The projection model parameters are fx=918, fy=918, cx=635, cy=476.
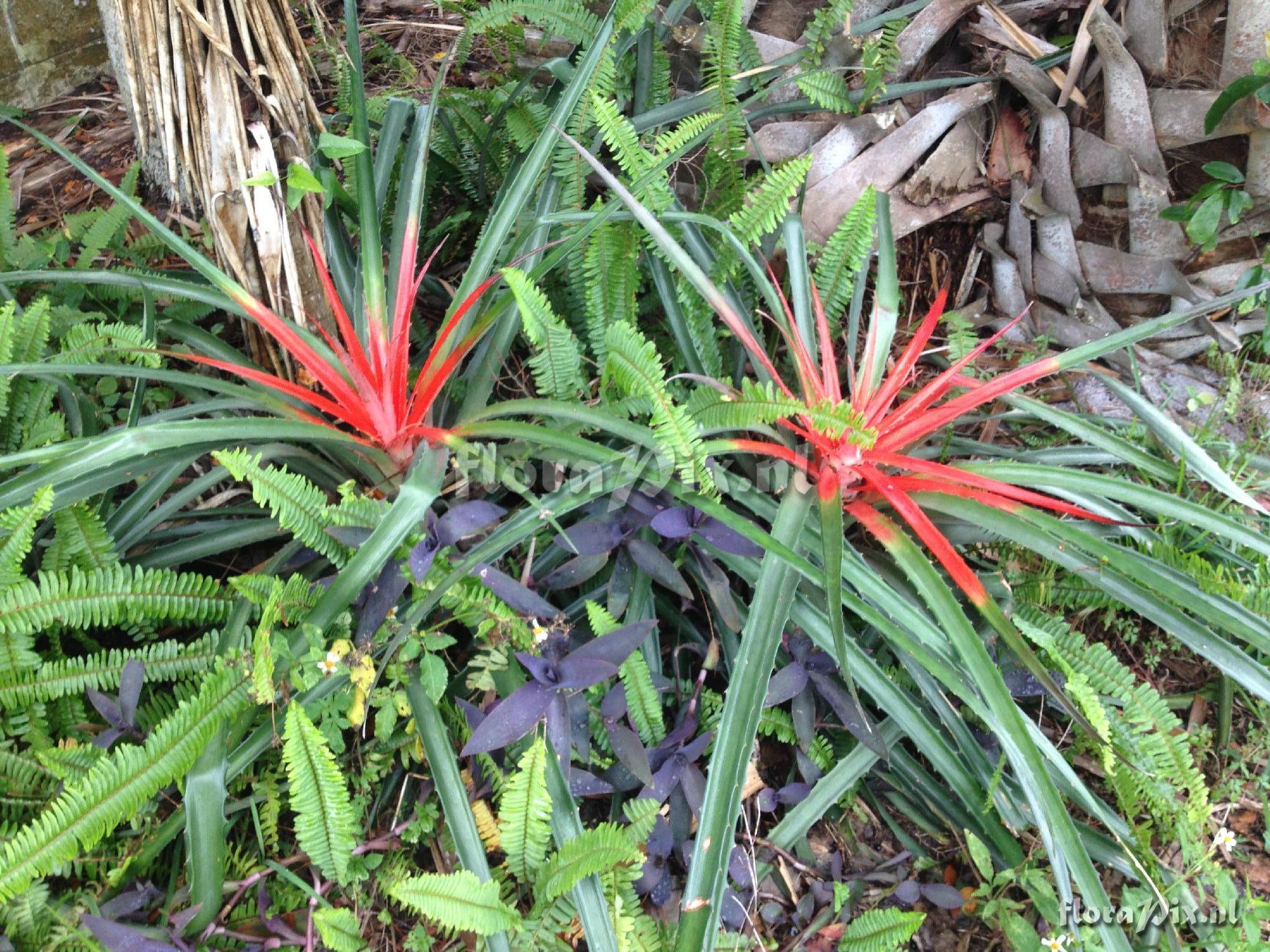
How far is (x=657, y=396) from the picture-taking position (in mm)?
1315

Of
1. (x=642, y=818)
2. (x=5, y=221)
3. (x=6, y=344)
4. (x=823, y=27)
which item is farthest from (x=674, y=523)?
(x=5, y=221)

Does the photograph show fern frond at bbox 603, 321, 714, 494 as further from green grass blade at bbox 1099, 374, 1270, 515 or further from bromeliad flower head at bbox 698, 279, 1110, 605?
green grass blade at bbox 1099, 374, 1270, 515

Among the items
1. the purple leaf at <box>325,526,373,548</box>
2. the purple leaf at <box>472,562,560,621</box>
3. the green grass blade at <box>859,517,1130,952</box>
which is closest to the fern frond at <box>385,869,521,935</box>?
the purple leaf at <box>472,562,560,621</box>

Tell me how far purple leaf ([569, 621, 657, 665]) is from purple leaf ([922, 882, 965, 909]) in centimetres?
64

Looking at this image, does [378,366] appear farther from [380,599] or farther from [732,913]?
[732,913]

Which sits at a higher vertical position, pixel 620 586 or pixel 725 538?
pixel 725 538

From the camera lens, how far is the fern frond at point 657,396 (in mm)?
1278

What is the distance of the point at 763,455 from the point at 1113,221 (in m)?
1.05

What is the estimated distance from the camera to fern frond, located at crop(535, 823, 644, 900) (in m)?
1.23

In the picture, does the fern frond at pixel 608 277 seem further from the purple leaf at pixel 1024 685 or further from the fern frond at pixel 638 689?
the purple leaf at pixel 1024 685

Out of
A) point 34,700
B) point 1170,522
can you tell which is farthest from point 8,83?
point 1170,522

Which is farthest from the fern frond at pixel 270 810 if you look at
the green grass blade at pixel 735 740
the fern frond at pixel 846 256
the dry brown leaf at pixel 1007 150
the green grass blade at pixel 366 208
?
the dry brown leaf at pixel 1007 150

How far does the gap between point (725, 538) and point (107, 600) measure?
94 centimetres

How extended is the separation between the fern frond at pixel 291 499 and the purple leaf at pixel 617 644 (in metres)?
0.42
